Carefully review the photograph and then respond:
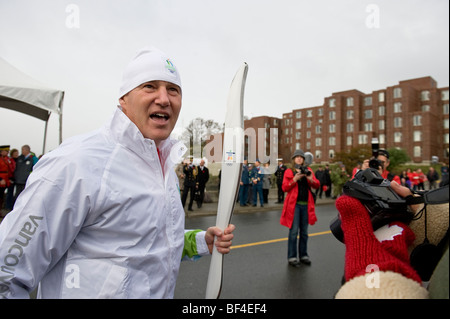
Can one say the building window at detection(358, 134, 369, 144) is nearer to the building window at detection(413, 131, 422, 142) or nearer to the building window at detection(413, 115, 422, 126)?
the building window at detection(413, 131, 422, 142)

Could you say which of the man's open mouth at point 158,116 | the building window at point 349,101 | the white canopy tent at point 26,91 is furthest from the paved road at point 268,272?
the building window at point 349,101

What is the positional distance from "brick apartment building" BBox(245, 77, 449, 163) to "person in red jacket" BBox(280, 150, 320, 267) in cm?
4592

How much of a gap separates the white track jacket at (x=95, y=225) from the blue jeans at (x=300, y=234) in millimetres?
3862

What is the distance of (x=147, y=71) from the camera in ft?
4.52

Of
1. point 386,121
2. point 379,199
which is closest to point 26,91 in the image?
point 379,199

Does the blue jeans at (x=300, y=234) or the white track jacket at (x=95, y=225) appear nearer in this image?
the white track jacket at (x=95, y=225)

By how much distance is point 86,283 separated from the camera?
1125 millimetres

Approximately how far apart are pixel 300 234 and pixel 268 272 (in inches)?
37.5

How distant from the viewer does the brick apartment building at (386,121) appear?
175 feet

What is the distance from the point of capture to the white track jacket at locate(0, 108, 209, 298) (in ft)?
3.42

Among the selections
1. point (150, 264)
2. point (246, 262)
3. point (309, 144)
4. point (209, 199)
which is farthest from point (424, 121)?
point (150, 264)

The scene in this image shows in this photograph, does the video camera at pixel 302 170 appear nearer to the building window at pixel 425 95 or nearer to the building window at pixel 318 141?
the building window at pixel 318 141
